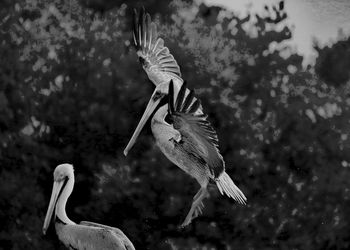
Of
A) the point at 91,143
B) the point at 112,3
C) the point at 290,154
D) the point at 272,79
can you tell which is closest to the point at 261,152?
the point at 290,154

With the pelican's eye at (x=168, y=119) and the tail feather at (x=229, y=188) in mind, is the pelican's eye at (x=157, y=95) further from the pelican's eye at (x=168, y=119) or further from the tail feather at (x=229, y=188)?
the tail feather at (x=229, y=188)

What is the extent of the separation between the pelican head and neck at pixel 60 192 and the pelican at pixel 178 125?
25 centimetres

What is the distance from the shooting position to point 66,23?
98.4 inches

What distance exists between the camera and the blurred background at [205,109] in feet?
7.99

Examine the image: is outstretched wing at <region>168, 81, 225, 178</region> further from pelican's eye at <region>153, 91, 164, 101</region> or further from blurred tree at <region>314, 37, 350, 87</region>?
blurred tree at <region>314, 37, 350, 87</region>

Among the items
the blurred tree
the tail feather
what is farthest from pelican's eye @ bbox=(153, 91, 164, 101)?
the blurred tree

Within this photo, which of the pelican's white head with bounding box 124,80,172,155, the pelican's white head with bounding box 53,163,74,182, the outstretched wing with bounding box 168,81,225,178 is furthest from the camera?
the pelican's white head with bounding box 53,163,74,182

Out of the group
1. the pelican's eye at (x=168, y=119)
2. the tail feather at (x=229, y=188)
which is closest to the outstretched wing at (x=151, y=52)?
the pelican's eye at (x=168, y=119)

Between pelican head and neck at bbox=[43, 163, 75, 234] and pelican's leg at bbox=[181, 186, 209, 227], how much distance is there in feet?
1.45

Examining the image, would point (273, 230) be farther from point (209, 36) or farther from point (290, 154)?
point (209, 36)

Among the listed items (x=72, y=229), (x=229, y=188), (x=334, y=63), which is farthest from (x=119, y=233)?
(x=334, y=63)

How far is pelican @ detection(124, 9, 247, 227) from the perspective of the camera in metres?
2.12

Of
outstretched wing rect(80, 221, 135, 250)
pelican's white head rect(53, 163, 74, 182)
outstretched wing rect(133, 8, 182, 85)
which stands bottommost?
outstretched wing rect(80, 221, 135, 250)

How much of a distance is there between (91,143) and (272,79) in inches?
29.6
